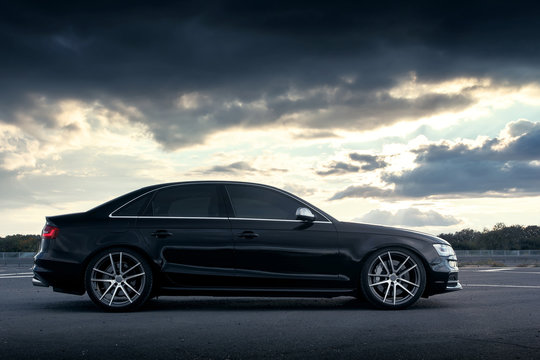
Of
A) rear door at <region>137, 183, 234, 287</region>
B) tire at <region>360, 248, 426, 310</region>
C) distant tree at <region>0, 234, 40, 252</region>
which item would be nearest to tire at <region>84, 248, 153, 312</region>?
rear door at <region>137, 183, 234, 287</region>

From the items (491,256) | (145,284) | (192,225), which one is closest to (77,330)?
(145,284)

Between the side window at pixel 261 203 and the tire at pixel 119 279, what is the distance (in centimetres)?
137

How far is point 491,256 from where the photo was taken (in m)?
63.0

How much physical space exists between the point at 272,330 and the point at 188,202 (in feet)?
8.05

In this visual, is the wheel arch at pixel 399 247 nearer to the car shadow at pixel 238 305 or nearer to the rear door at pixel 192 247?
the car shadow at pixel 238 305

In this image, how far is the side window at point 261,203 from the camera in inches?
324

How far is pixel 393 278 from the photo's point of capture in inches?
322

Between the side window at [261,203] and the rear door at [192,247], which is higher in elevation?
the side window at [261,203]

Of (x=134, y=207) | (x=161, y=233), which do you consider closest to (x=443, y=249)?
(x=161, y=233)

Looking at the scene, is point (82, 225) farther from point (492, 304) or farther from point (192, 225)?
point (492, 304)

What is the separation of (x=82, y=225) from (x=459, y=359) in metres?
4.94

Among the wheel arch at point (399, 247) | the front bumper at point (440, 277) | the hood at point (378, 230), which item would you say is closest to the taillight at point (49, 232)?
the hood at point (378, 230)

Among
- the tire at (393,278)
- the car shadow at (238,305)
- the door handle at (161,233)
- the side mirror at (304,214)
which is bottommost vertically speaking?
the car shadow at (238,305)

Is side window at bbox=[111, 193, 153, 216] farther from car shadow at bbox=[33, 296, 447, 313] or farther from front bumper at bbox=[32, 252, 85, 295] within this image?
car shadow at bbox=[33, 296, 447, 313]
